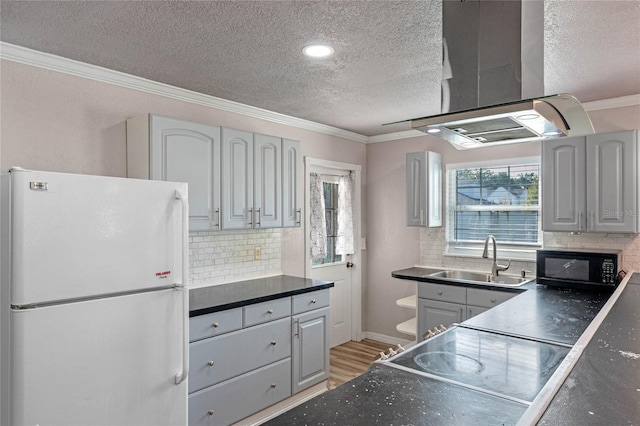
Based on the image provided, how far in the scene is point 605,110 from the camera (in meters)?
3.43

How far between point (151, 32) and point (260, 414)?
2.60m

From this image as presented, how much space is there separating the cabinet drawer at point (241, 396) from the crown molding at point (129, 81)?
212 centimetres

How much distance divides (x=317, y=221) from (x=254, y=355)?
1.87 m

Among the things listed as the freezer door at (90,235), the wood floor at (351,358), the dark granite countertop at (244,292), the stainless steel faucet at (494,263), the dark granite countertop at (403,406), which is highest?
the freezer door at (90,235)

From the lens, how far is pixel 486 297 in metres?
3.45

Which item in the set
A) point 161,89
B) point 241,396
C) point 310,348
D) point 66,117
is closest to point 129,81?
point 161,89

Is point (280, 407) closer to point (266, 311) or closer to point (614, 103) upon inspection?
point (266, 311)

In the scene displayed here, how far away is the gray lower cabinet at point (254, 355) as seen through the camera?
2607mm

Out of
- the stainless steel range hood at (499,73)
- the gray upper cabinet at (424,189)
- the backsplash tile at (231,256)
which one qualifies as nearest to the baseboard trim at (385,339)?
the gray upper cabinet at (424,189)

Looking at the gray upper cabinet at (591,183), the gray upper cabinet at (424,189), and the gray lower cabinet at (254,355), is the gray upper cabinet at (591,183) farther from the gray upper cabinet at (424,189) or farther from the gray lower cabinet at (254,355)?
the gray lower cabinet at (254,355)

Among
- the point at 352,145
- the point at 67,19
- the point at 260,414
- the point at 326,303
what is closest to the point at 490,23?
the point at 67,19

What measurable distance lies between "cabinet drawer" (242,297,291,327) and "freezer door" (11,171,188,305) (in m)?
0.74

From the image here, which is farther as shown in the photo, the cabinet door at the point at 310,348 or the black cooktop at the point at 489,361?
the cabinet door at the point at 310,348

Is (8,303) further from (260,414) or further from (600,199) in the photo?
(600,199)
